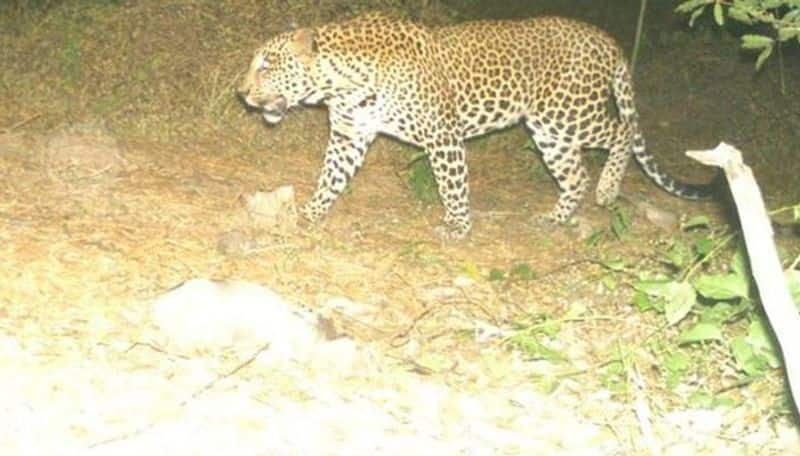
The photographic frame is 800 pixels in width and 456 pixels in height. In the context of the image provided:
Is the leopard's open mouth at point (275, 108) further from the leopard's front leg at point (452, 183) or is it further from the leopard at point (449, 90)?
the leopard's front leg at point (452, 183)

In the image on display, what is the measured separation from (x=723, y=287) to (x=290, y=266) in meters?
2.48

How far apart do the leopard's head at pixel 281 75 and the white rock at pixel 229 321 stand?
6.40ft

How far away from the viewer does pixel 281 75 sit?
726cm

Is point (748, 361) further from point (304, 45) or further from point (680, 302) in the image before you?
point (304, 45)

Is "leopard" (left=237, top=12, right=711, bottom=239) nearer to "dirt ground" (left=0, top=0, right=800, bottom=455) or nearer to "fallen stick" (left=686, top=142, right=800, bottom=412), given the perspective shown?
"dirt ground" (left=0, top=0, right=800, bottom=455)

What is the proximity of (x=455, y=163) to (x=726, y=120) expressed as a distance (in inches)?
180

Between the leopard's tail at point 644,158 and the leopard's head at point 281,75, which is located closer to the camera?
the leopard's head at point 281,75

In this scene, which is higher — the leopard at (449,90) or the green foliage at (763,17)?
the green foliage at (763,17)

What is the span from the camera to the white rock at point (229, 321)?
18.2 ft

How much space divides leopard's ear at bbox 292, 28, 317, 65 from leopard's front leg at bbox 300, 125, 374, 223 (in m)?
0.66

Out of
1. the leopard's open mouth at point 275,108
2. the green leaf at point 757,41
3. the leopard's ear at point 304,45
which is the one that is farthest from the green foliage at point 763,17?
the leopard's open mouth at point 275,108

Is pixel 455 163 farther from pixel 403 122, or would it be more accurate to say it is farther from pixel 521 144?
pixel 521 144

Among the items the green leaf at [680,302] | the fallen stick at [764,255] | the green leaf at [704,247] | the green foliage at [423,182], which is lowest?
the green foliage at [423,182]

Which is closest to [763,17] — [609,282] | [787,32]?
[787,32]
